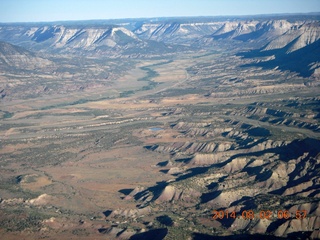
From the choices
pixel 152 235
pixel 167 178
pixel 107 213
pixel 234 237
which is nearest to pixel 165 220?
pixel 152 235

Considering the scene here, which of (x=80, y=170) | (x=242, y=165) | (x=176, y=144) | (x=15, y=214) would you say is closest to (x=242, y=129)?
(x=176, y=144)

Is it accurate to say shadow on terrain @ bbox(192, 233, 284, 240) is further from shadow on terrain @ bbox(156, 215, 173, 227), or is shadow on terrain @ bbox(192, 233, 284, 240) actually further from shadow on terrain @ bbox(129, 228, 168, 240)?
shadow on terrain @ bbox(156, 215, 173, 227)

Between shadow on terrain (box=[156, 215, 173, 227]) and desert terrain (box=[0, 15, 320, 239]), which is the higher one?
desert terrain (box=[0, 15, 320, 239])

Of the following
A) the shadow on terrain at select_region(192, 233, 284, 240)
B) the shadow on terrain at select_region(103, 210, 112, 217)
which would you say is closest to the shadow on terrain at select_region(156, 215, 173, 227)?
the shadow on terrain at select_region(192, 233, 284, 240)

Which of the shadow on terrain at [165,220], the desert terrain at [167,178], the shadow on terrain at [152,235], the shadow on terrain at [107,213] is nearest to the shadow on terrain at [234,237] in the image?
the desert terrain at [167,178]

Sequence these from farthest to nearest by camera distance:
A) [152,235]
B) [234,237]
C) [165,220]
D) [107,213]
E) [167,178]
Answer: [167,178] → [107,213] → [165,220] → [152,235] → [234,237]

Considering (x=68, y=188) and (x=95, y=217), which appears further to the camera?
(x=68, y=188)

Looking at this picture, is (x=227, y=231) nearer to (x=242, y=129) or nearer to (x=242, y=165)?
(x=242, y=165)

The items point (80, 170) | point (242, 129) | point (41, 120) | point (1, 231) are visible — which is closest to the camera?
point (1, 231)

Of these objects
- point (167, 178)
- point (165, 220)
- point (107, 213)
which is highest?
point (167, 178)

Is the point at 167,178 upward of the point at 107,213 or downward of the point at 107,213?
upward

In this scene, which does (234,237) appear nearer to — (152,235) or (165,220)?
(152,235)
